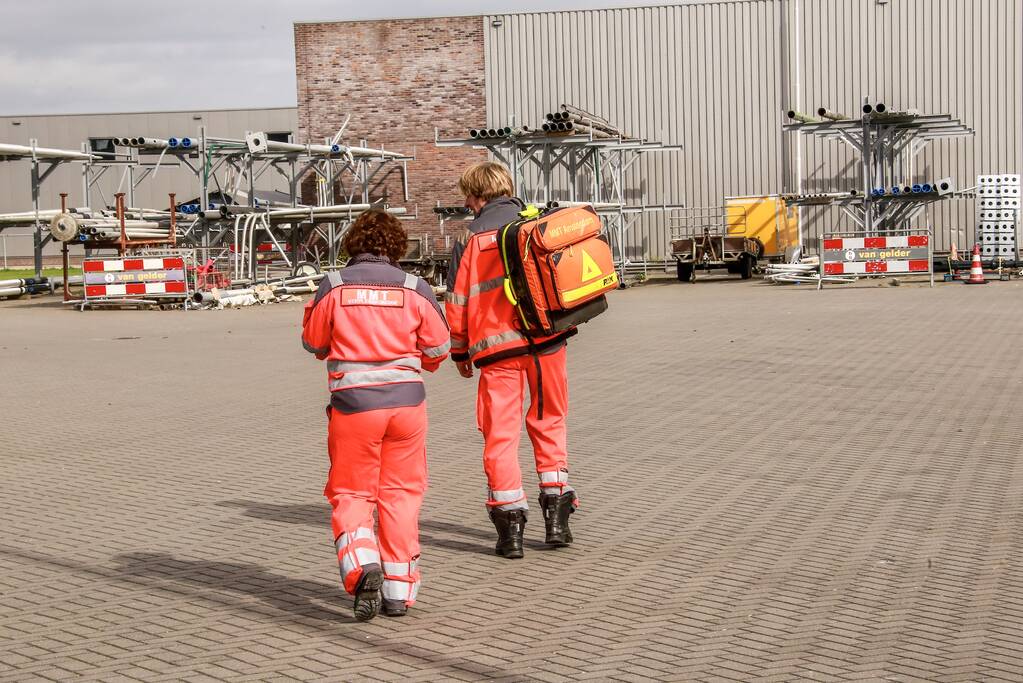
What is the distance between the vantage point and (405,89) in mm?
39406

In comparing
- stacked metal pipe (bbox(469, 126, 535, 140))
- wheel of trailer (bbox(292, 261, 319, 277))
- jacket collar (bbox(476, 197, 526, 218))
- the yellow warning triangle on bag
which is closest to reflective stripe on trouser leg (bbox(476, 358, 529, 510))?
the yellow warning triangle on bag

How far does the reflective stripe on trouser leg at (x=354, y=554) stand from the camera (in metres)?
5.00

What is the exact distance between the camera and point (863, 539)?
621 centimetres

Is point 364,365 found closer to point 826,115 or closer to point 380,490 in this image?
point 380,490

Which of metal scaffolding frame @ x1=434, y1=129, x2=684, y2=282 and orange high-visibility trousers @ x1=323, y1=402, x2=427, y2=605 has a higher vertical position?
metal scaffolding frame @ x1=434, y1=129, x2=684, y2=282

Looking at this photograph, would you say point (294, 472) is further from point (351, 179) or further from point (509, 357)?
point (351, 179)

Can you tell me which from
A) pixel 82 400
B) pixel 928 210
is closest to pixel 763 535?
pixel 82 400

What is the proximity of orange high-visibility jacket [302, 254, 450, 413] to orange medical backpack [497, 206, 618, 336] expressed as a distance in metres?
0.77

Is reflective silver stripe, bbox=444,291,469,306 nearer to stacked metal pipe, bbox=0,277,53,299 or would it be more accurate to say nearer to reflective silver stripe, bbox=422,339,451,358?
reflective silver stripe, bbox=422,339,451,358

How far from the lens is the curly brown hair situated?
5.26m

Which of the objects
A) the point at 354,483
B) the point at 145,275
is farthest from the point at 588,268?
the point at 145,275

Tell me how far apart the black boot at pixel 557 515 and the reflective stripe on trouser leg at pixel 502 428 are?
7.5 inches

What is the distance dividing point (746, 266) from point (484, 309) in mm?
26917

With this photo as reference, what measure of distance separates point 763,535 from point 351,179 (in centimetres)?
3493
